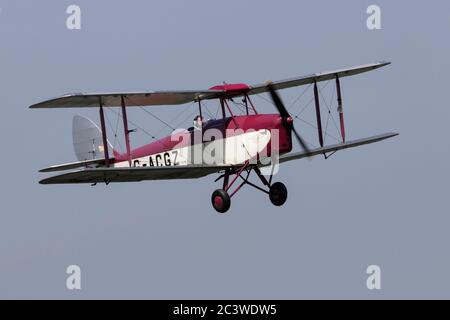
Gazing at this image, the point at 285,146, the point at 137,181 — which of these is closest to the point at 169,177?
the point at 137,181

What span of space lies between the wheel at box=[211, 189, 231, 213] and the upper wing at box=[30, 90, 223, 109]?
2202mm

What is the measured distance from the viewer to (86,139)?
3072 cm

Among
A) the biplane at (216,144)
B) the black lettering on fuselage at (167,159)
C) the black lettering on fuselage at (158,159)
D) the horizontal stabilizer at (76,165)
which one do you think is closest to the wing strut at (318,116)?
the biplane at (216,144)

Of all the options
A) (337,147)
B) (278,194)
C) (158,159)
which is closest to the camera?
(278,194)

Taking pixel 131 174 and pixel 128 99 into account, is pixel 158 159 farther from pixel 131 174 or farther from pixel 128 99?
pixel 131 174

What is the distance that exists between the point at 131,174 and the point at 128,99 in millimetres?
1836

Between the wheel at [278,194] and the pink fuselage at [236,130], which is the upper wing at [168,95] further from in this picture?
the wheel at [278,194]

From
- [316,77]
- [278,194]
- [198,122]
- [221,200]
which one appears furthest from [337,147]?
[221,200]

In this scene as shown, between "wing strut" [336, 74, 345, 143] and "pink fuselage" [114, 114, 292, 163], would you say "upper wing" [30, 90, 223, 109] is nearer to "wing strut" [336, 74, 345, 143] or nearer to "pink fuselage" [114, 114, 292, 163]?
"pink fuselage" [114, 114, 292, 163]

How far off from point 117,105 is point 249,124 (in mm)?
2876

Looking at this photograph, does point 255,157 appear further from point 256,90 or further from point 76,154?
point 76,154

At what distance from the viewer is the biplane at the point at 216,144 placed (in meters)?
26.2

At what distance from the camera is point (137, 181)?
1065 inches

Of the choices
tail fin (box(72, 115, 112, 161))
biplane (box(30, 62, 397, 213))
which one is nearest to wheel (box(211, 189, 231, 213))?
biplane (box(30, 62, 397, 213))
